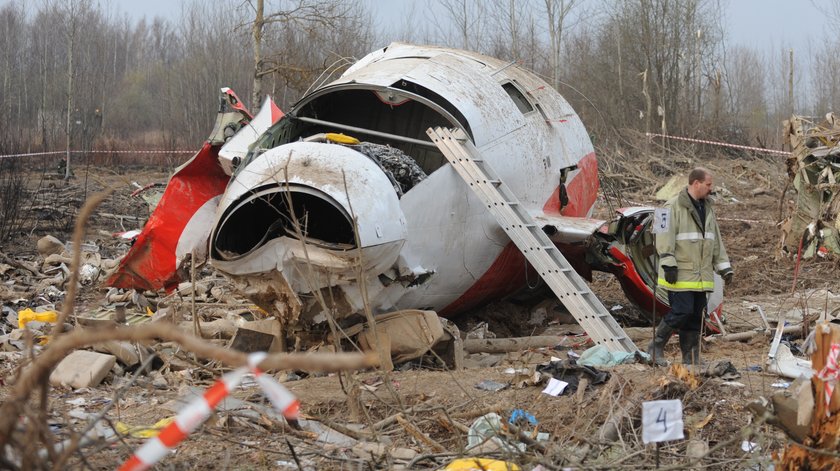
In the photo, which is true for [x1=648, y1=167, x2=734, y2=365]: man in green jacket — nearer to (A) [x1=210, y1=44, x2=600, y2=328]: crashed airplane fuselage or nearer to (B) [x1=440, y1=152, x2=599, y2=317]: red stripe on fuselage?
(A) [x1=210, y1=44, x2=600, y2=328]: crashed airplane fuselage

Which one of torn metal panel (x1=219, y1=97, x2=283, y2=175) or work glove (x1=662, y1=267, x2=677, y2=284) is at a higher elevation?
torn metal panel (x1=219, y1=97, x2=283, y2=175)

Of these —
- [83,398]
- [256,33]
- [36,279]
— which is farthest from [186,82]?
[83,398]

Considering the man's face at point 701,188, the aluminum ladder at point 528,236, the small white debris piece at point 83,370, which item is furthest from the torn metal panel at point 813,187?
the small white debris piece at point 83,370

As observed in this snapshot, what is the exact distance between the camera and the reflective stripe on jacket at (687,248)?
7.59 m

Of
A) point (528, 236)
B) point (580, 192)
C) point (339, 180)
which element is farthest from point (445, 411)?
point (580, 192)

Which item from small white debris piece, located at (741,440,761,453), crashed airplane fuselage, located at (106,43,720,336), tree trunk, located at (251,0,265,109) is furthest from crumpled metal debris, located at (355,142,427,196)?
tree trunk, located at (251,0,265,109)

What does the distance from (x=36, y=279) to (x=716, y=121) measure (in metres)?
24.4

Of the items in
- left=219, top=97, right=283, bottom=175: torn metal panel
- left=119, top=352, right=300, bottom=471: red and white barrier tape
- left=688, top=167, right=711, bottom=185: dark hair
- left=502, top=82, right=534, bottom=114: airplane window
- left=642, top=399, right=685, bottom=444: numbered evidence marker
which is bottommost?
left=642, top=399, right=685, bottom=444: numbered evidence marker

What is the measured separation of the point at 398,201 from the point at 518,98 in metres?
2.87

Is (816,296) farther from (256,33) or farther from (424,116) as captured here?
(256,33)

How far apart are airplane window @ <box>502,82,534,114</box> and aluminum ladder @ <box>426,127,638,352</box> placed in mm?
1513

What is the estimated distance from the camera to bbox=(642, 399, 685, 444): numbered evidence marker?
12.9 feet

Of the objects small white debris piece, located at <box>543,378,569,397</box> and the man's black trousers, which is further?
the man's black trousers

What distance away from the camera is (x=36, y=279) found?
11.9 metres
